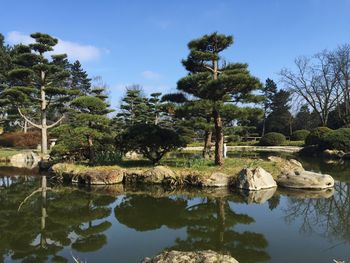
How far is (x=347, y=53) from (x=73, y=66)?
32.6m

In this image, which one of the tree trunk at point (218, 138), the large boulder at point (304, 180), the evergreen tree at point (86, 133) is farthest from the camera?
the evergreen tree at point (86, 133)

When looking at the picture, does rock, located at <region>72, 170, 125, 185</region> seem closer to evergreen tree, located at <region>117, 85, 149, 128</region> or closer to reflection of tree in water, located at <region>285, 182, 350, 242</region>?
reflection of tree in water, located at <region>285, 182, 350, 242</region>

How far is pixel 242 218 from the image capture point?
7.00 m

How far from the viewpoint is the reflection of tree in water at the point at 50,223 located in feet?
17.8

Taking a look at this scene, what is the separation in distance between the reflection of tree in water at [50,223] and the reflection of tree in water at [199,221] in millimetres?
616

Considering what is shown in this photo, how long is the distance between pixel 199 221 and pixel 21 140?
20.2 m

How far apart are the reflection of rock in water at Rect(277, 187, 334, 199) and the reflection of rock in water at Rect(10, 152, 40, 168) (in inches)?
468

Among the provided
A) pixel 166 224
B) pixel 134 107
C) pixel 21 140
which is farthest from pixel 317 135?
pixel 21 140

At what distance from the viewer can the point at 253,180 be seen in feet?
31.6

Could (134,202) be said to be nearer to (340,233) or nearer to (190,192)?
(190,192)

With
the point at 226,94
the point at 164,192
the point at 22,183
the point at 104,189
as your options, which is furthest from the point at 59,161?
the point at 226,94

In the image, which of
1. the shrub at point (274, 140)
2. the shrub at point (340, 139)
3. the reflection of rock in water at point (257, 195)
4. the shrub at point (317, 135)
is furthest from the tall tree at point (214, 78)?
the shrub at point (274, 140)

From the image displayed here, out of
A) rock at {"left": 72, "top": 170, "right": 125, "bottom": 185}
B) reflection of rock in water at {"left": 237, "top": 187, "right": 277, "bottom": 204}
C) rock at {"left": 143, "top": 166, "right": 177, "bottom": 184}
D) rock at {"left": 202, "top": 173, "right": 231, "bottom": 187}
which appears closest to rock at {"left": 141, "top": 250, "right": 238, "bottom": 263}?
reflection of rock in water at {"left": 237, "top": 187, "right": 277, "bottom": 204}

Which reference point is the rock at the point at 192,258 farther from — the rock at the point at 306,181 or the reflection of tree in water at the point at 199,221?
the rock at the point at 306,181
